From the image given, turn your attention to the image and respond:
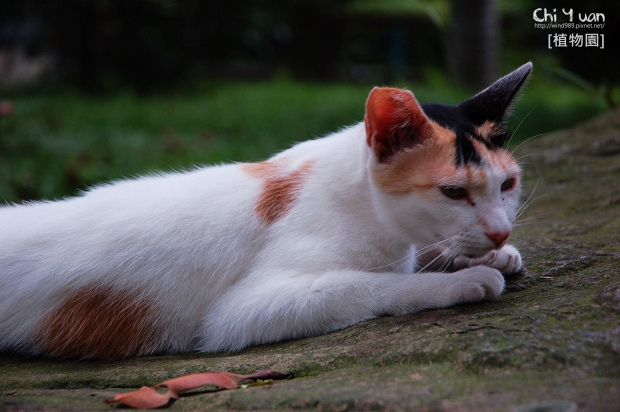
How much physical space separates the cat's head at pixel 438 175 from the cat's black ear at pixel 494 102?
8 cm

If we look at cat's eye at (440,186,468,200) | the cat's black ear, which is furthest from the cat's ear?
the cat's black ear

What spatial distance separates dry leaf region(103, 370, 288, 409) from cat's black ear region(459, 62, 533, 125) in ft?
4.60

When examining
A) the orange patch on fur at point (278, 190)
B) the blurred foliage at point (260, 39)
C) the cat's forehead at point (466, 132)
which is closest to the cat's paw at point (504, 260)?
the cat's forehead at point (466, 132)

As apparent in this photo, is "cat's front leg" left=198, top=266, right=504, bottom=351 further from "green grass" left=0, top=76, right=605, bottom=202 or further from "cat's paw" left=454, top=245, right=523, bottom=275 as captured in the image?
"green grass" left=0, top=76, right=605, bottom=202

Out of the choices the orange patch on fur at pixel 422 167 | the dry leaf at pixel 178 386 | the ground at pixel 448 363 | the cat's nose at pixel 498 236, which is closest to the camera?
the ground at pixel 448 363

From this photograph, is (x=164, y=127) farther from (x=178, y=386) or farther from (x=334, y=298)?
(x=178, y=386)

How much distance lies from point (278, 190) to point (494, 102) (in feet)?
3.31

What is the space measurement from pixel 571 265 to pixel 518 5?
12.0m

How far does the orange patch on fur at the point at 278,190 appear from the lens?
2.81 metres

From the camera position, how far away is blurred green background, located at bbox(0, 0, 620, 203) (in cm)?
657

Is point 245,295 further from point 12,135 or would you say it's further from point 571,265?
point 12,135

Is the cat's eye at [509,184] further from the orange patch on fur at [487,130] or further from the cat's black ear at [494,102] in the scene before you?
the cat's black ear at [494,102]

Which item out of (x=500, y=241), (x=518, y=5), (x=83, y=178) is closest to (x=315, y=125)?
(x=83, y=178)

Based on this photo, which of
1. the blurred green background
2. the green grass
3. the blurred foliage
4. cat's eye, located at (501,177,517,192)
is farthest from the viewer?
the blurred foliage
